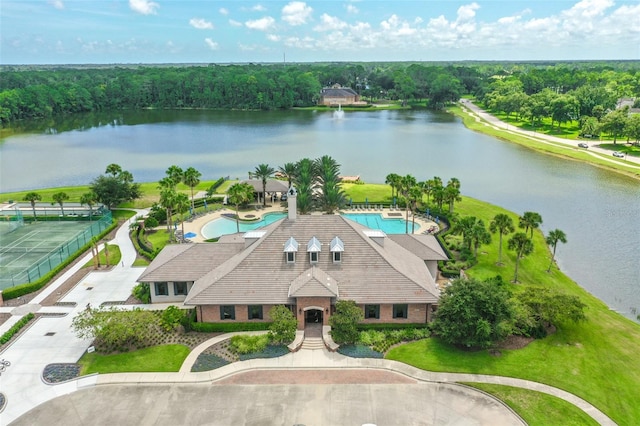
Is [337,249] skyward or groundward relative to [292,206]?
groundward

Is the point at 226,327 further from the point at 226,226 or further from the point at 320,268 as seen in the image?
the point at 226,226

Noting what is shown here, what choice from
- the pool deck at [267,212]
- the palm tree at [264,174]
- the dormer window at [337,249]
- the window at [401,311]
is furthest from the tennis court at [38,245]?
the window at [401,311]

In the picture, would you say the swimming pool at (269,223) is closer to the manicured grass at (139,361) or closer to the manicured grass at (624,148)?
the manicured grass at (139,361)

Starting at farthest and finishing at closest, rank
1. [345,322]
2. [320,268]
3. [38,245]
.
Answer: [38,245] → [320,268] → [345,322]

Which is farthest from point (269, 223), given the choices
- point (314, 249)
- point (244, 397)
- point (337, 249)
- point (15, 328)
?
point (244, 397)

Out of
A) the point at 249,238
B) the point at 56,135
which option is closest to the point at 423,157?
the point at 249,238

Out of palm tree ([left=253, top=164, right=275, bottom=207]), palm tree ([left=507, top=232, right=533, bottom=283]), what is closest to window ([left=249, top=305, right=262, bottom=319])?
palm tree ([left=507, top=232, right=533, bottom=283])

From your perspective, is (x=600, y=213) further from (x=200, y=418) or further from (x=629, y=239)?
(x=200, y=418)
